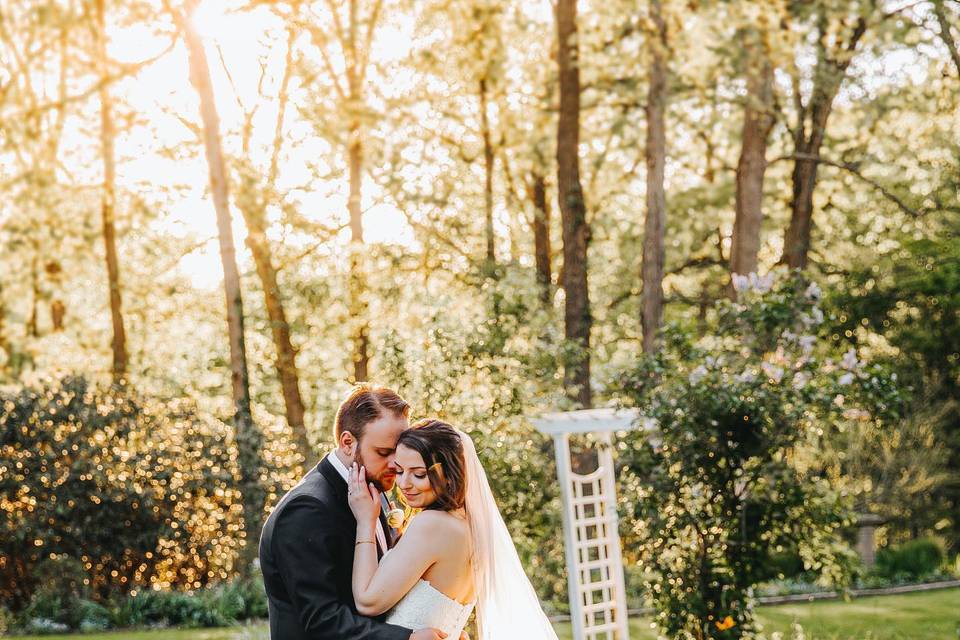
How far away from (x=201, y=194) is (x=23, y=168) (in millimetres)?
4455

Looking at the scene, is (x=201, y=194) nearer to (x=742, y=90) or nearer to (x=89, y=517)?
(x=89, y=517)

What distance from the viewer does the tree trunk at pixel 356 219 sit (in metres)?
17.9

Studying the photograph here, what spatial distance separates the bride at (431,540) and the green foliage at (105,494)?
9.77 m

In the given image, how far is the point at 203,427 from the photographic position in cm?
1377

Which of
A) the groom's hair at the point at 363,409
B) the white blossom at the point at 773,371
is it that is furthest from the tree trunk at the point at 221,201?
the groom's hair at the point at 363,409

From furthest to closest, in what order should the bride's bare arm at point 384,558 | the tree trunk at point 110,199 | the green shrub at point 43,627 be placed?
1. the tree trunk at point 110,199
2. the green shrub at point 43,627
3. the bride's bare arm at point 384,558

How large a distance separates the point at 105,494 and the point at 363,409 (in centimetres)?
996

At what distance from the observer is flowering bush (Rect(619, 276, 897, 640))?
760cm

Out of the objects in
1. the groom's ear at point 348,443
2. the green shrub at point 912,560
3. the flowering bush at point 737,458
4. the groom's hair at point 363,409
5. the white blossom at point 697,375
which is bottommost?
the green shrub at point 912,560

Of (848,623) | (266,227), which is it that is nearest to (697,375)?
(848,623)

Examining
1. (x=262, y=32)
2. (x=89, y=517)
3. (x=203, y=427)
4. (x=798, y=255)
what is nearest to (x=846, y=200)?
(x=798, y=255)

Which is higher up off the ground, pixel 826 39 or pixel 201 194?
pixel 826 39

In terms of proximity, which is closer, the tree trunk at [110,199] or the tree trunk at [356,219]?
the tree trunk at [356,219]

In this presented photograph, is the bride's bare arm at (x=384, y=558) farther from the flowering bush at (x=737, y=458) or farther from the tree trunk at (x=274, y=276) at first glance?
the tree trunk at (x=274, y=276)
